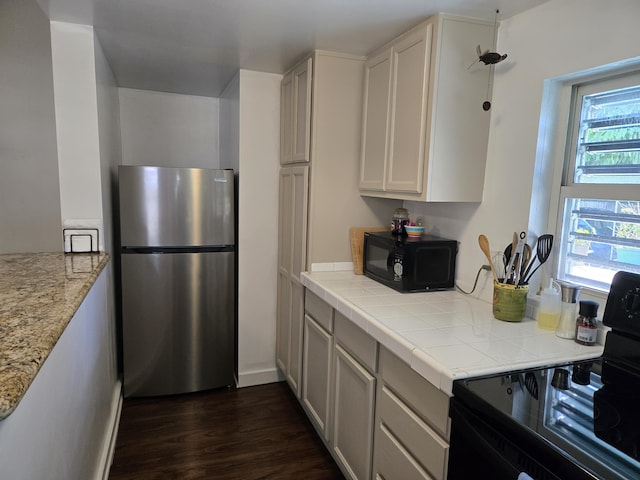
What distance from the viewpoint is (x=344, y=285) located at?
7.00 ft

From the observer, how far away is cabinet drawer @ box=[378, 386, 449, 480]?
4.07 ft

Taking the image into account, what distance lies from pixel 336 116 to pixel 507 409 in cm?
176

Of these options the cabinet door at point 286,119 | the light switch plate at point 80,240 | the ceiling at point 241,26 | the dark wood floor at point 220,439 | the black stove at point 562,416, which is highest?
the ceiling at point 241,26

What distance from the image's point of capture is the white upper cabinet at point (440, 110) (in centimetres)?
176

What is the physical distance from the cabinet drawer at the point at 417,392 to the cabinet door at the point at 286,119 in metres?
1.50

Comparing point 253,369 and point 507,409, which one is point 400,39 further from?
point 253,369

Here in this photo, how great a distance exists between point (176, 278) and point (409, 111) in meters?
1.75

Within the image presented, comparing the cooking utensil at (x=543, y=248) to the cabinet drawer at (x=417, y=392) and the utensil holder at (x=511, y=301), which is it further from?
the cabinet drawer at (x=417, y=392)

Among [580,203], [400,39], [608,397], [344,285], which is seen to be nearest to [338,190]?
[344,285]

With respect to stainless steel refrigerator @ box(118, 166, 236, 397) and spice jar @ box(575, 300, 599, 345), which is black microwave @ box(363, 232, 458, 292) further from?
stainless steel refrigerator @ box(118, 166, 236, 397)

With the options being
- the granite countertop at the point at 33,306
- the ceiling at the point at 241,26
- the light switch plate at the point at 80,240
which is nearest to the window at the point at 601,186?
the ceiling at the point at 241,26

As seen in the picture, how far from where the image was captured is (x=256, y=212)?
2.84 m

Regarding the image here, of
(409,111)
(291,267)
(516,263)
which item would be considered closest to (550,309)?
(516,263)

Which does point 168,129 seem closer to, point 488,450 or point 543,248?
point 543,248
